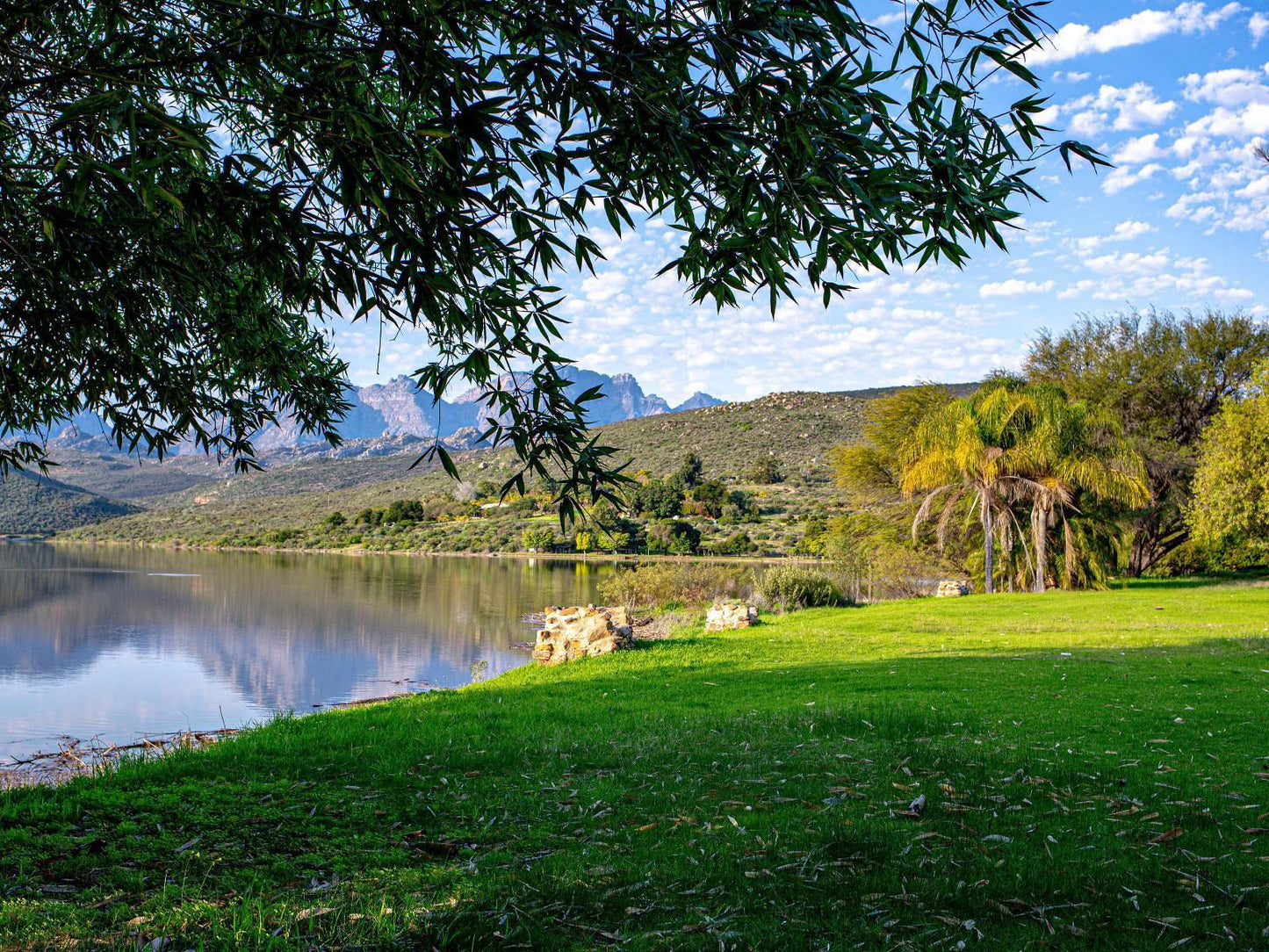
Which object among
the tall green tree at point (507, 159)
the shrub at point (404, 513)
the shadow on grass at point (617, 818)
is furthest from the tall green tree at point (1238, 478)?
the shrub at point (404, 513)

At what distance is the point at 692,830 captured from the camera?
193 inches

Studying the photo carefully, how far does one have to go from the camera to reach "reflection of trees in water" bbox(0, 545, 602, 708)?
785 inches

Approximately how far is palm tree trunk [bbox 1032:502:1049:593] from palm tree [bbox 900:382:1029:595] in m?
1.30

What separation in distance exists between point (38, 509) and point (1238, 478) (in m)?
114

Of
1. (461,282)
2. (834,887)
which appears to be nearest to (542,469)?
(461,282)

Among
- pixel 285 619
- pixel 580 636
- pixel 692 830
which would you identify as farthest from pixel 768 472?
pixel 692 830

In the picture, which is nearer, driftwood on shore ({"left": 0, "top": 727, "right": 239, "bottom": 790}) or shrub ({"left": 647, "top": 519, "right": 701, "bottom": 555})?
driftwood on shore ({"left": 0, "top": 727, "right": 239, "bottom": 790})

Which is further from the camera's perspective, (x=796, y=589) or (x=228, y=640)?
(x=796, y=589)

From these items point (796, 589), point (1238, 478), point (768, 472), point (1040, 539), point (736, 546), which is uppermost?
point (768, 472)

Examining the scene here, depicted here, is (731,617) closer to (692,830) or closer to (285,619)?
(692,830)

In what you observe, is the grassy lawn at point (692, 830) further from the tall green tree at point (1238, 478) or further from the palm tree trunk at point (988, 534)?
the palm tree trunk at point (988, 534)

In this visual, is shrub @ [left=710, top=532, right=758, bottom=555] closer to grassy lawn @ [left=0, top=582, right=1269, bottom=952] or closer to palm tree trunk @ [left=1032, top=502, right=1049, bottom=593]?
palm tree trunk @ [left=1032, top=502, right=1049, bottom=593]

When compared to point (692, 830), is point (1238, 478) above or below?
above

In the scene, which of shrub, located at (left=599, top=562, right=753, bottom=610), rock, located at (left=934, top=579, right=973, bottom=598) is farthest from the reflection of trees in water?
rock, located at (left=934, top=579, right=973, bottom=598)
